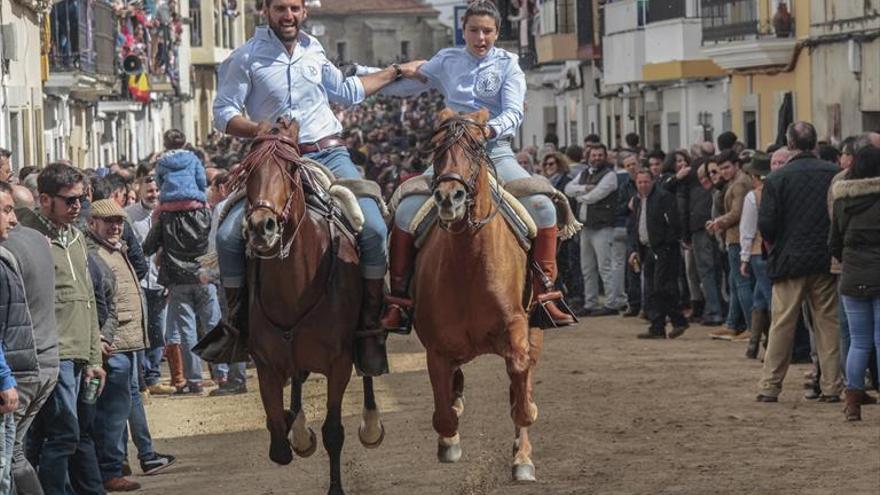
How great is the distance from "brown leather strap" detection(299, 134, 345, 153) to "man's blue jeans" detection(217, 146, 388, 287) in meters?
0.02

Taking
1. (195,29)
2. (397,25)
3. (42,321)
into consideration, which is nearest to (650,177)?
(42,321)

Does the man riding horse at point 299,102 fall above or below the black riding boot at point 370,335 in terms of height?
above

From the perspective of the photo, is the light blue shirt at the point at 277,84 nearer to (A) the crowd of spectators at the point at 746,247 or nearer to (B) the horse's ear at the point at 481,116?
(B) the horse's ear at the point at 481,116

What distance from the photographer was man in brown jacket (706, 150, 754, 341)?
21.0 metres

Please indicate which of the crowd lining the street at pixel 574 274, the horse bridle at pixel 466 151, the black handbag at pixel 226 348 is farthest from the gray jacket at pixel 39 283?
the horse bridle at pixel 466 151

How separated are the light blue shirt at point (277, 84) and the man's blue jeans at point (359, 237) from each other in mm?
179

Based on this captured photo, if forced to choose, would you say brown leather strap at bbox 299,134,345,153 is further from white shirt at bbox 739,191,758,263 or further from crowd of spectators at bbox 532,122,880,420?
white shirt at bbox 739,191,758,263

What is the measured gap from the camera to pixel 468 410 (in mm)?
17359

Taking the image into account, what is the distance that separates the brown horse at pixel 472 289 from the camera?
1148 cm

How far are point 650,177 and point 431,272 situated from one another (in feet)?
39.3

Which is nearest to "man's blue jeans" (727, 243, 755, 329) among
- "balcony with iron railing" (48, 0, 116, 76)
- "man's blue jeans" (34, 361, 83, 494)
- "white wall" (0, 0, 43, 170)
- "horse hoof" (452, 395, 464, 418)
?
"horse hoof" (452, 395, 464, 418)

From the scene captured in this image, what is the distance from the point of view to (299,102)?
1231 cm

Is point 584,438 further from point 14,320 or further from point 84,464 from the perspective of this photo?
point 14,320

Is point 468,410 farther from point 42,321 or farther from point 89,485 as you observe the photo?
point 42,321
